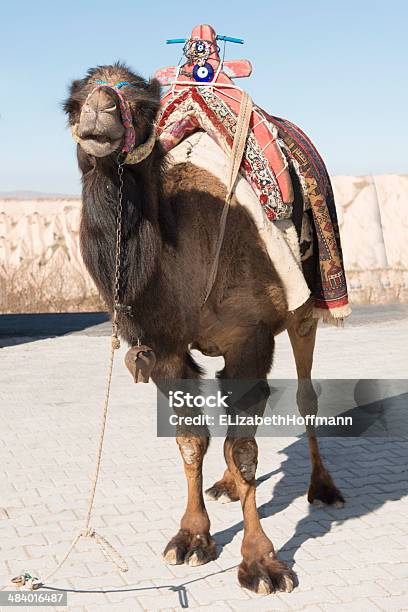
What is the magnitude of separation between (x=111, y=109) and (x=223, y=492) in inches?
125

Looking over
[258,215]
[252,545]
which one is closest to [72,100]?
[258,215]

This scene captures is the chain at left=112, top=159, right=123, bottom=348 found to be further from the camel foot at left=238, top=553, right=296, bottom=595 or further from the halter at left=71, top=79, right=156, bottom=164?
the camel foot at left=238, top=553, right=296, bottom=595

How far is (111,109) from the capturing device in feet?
10.6

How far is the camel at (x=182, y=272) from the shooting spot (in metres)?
3.52

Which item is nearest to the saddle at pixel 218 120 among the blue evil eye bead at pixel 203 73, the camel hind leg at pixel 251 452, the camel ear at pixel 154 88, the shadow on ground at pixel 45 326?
the blue evil eye bead at pixel 203 73

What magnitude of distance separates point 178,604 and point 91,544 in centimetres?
95

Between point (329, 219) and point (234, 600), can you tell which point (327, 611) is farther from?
point (329, 219)

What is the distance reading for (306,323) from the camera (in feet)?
18.4

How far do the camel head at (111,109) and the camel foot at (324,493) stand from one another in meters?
2.93

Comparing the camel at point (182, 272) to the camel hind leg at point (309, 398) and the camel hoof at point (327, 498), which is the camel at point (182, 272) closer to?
the camel hind leg at point (309, 398)

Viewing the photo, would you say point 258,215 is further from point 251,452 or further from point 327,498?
point 327,498

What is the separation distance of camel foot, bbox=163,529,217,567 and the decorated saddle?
159cm

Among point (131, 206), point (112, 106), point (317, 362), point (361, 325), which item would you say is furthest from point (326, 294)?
point (361, 325)

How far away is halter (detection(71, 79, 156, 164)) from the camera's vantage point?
332 cm
